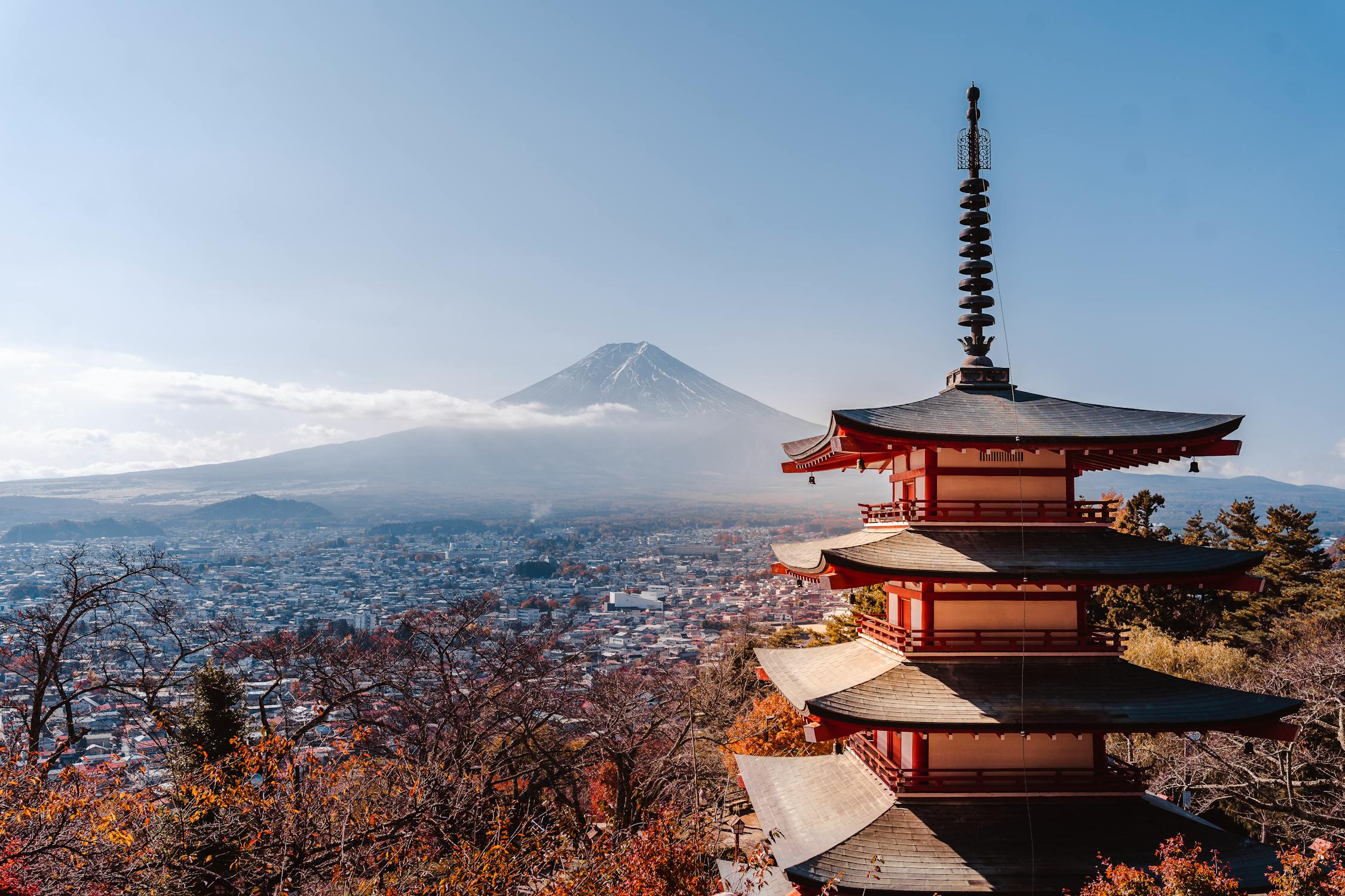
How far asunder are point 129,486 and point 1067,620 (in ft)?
512

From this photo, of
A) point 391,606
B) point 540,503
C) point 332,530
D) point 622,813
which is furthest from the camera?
point 540,503

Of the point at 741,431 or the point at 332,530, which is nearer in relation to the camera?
the point at 332,530

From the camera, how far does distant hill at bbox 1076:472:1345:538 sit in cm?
9525

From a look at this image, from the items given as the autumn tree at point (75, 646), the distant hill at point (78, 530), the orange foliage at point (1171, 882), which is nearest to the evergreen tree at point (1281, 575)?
the orange foliage at point (1171, 882)

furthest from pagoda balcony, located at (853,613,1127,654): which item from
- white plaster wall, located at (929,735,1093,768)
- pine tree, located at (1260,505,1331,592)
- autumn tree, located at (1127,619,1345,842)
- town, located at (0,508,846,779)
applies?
pine tree, located at (1260,505,1331,592)

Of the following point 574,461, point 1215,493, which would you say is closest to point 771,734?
point 1215,493

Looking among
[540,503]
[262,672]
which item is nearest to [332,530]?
[540,503]

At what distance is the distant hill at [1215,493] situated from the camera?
313 feet

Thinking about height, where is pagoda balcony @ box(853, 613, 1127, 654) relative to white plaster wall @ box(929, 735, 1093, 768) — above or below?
above

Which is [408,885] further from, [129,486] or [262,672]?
[129,486]

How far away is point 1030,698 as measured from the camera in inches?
321

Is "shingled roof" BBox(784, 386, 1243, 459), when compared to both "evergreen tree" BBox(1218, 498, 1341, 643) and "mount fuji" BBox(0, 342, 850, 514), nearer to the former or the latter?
"evergreen tree" BBox(1218, 498, 1341, 643)

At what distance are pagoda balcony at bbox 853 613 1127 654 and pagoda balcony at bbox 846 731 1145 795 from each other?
49.9 inches

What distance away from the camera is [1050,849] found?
7684 mm
